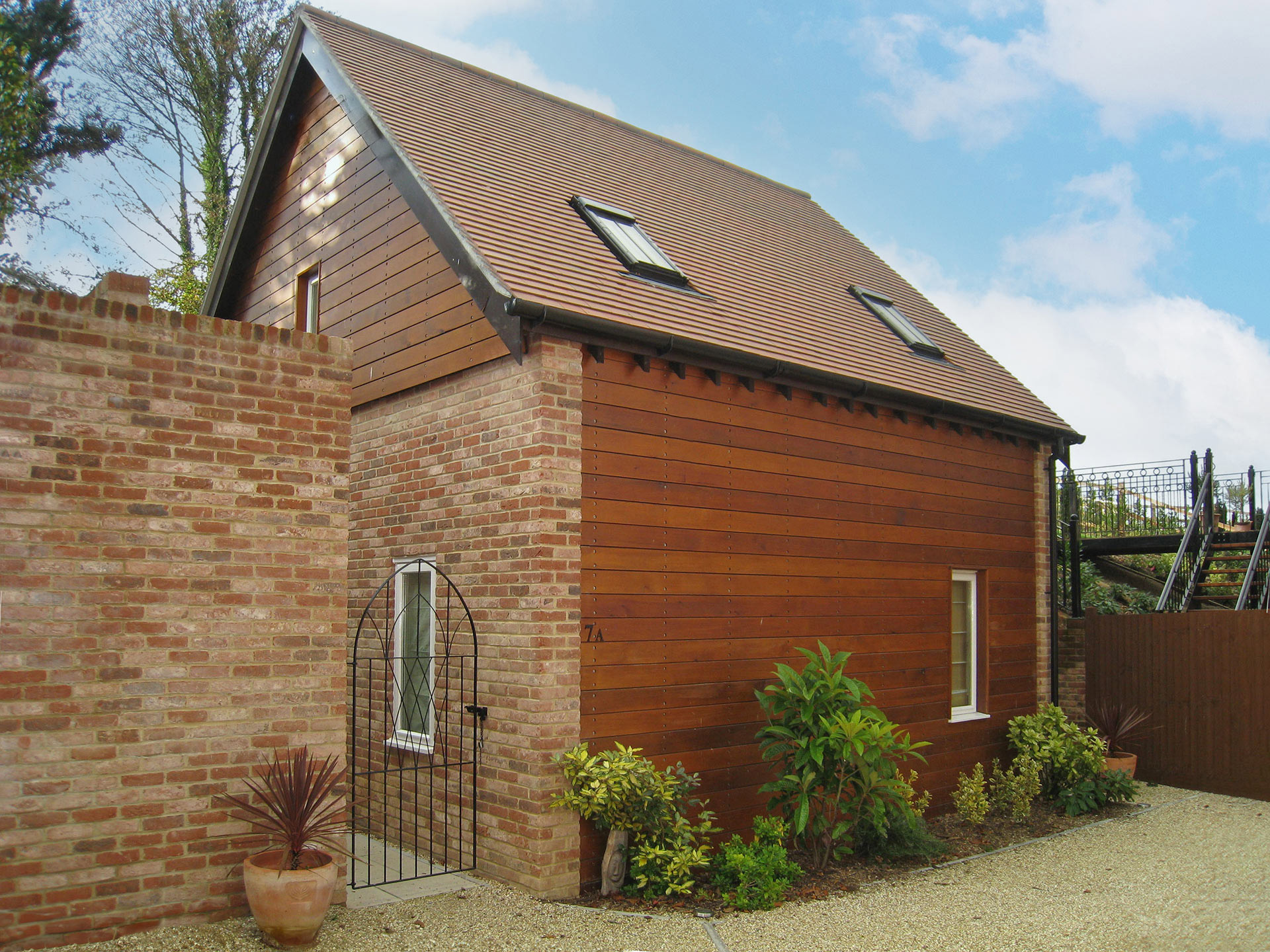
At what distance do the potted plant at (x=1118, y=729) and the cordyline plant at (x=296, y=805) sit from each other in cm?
880

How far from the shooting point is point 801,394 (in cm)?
916

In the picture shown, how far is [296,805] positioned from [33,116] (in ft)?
61.2

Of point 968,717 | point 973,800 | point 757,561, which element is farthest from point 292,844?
point 968,717

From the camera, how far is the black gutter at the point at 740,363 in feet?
23.2

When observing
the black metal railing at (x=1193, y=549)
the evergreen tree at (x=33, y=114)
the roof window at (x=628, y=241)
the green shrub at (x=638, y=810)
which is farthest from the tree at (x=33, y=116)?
the black metal railing at (x=1193, y=549)

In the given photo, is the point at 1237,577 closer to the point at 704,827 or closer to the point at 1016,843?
the point at 1016,843

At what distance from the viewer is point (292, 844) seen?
544cm

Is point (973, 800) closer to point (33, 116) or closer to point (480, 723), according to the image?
point (480, 723)

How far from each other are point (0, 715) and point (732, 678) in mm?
5187

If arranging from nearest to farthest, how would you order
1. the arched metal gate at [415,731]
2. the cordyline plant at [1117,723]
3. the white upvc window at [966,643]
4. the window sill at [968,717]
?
the arched metal gate at [415,731]
the window sill at [968,717]
the white upvc window at [966,643]
the cordyline plant at [1117,723]

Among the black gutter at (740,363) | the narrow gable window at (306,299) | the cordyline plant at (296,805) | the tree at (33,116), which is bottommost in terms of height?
the cordyline plant at (296,805)

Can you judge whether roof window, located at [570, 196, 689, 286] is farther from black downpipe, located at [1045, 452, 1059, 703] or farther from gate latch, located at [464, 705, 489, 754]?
black downpipe, located at [1045, 452, 1059, 703]

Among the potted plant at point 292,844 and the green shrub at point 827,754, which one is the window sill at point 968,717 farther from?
the potted plant at point 292,844

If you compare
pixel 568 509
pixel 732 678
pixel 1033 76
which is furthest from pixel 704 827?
pixel 1033 76
